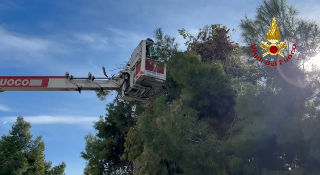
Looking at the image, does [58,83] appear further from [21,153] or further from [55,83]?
[21,153]

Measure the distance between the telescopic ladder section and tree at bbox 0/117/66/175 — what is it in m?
15.5

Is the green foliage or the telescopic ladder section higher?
the telescopic ladder section

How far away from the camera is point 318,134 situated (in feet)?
17.5

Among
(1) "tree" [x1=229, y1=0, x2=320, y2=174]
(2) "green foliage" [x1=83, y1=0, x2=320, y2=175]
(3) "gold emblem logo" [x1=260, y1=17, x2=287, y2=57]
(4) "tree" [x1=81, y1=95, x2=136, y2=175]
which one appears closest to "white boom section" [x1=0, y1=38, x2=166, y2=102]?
(2) "green foliage" [x1=83, y1=0, x2=320, y2=175]

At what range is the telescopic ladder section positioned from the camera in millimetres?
9766

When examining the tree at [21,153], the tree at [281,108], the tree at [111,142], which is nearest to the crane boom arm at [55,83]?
the tree at [111,142]

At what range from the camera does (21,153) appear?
25.2 m

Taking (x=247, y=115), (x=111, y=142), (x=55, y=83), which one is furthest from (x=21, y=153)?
(x=247, y=115)

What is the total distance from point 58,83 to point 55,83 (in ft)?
0.32

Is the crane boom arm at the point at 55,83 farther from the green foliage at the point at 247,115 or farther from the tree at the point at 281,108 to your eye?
the tree at the point at 281,108

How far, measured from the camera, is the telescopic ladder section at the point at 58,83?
32.0ft

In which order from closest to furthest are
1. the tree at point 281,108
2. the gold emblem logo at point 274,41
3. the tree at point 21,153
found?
the tree at point 281,108, the gold emblem logo at point 274,41, the tree at point 21,153

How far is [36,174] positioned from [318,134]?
945 inches

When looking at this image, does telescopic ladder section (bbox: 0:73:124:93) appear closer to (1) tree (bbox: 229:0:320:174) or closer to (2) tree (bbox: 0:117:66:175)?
(1) tree (bbox: 229:0:320:174)
